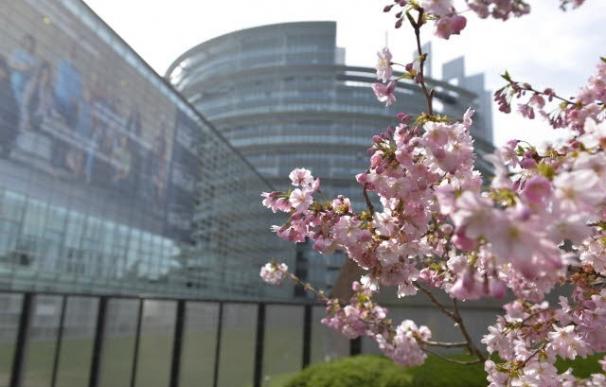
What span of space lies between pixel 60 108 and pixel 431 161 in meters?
30.9

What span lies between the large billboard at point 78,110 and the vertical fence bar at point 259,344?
71.1ft

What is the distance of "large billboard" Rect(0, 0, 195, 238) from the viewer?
85.0 ft

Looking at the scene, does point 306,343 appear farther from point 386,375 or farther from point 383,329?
point 383,329

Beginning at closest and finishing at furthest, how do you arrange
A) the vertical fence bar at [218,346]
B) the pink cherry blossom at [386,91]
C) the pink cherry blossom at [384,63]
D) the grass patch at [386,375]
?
1. the pink cherry blossom at [384,63]
2. the pink cherry blossom at [386,91]
3. the grass patch at [386,375]
4. the vertical fence bar at [218,346]

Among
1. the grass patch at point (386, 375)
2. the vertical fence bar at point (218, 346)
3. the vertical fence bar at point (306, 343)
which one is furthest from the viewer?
the vertical fence bar at point (306, 343)

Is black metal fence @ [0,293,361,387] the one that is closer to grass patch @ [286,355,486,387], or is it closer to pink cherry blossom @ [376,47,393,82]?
grass patch @ [286,355,486,387]

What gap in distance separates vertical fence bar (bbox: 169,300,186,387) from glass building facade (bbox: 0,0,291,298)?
818 inches

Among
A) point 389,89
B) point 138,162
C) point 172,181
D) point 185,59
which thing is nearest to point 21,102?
point 138,162

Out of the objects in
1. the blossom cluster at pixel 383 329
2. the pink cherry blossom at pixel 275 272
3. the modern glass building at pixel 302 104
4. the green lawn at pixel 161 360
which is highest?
the modern glass building at pixel 302 104

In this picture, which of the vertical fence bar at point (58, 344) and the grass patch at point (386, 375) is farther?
the vertical fence bar at point (58, 344)

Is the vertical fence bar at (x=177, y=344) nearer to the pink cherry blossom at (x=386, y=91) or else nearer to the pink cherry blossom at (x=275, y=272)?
the pink cherry blossom at (x=275, y=272)

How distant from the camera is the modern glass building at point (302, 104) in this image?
2938 inches

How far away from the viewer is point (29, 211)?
2655 cm

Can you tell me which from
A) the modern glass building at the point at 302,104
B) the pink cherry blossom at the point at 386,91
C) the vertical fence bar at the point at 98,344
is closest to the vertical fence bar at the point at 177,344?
the vertical fence bar at the point at 98,344
